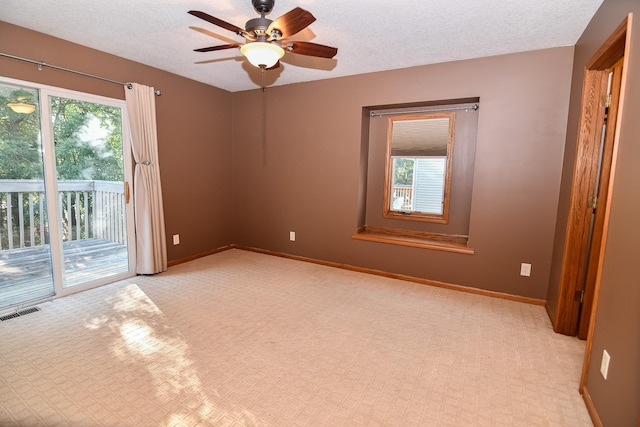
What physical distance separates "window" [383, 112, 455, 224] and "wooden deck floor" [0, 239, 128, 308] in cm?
351

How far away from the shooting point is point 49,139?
2.98 meters

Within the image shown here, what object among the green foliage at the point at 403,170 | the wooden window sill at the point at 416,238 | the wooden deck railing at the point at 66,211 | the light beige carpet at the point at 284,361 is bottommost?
the light beige carpet at the point at 284,361

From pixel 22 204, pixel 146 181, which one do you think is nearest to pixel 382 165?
pixel 146 181

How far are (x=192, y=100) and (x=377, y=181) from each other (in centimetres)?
278

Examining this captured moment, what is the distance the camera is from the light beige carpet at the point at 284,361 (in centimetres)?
169

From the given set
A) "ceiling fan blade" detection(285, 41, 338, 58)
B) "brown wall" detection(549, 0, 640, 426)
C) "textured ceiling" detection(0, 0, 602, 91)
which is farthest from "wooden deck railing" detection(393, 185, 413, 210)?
"brown wall" detection(549, 0, 640, 426)

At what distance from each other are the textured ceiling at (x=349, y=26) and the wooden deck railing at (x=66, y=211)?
1248mm

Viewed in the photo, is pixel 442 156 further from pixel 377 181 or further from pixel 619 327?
pixel 619 327


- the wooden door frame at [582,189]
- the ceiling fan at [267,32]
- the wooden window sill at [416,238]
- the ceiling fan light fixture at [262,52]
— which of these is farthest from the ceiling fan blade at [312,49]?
the wooden window sill at [416,238]

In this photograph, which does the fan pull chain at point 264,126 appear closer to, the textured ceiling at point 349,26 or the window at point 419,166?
the textured ceiling at point 349,26

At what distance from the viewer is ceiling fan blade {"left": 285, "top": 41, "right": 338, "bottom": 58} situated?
2.21m

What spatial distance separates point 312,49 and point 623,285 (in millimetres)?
2277

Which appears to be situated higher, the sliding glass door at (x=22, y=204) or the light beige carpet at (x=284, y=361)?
the sliding glass door at (x=22, y=204)

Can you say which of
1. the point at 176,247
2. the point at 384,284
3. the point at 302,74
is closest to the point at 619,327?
the point at 384,284
